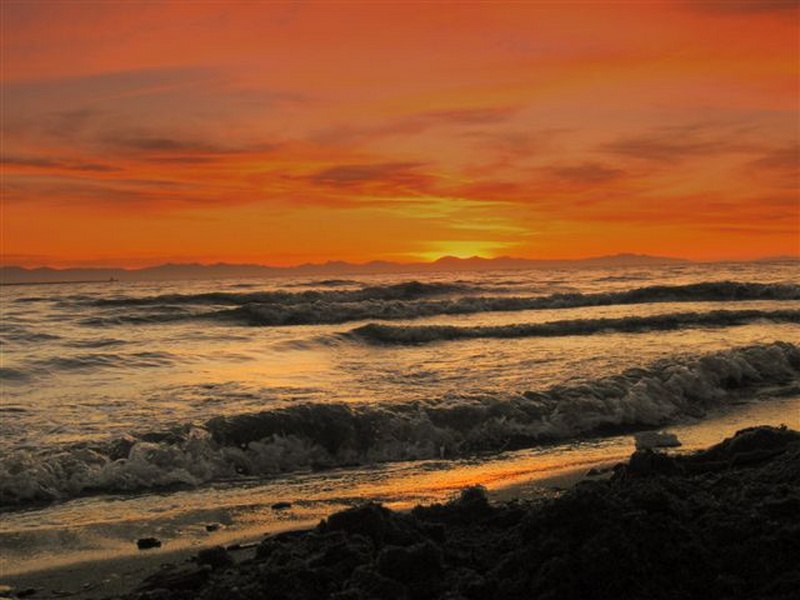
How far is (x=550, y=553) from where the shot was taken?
4824 millimetres

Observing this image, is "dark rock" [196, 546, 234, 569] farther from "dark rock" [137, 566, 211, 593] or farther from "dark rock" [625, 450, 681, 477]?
"dark rock" [625, 450, 681, 477]

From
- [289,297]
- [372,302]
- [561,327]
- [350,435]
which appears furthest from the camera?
[289,297]

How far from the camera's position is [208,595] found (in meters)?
4.90

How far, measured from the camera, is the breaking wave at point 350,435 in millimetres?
9094

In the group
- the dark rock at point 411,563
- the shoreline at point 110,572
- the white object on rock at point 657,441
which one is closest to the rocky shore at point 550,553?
the dark rock at point 411,563

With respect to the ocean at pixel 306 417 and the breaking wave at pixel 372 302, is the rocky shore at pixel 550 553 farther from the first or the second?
the breaking wave at pixel 372 302

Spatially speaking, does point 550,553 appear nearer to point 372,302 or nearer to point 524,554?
point 524,554

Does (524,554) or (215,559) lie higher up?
(524,554)

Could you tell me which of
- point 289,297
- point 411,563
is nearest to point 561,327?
point 289,297

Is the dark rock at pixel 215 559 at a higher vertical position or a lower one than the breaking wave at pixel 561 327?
lower

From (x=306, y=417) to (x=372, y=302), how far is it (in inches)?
1091

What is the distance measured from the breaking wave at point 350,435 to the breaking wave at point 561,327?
1226cm

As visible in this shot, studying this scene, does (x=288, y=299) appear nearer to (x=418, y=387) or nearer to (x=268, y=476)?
(x=418, y=387)

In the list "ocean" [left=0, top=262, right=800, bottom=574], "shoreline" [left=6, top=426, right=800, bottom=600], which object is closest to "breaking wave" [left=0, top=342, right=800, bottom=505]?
"ocean" [left=0, top=262, right=800, bottom=574]
